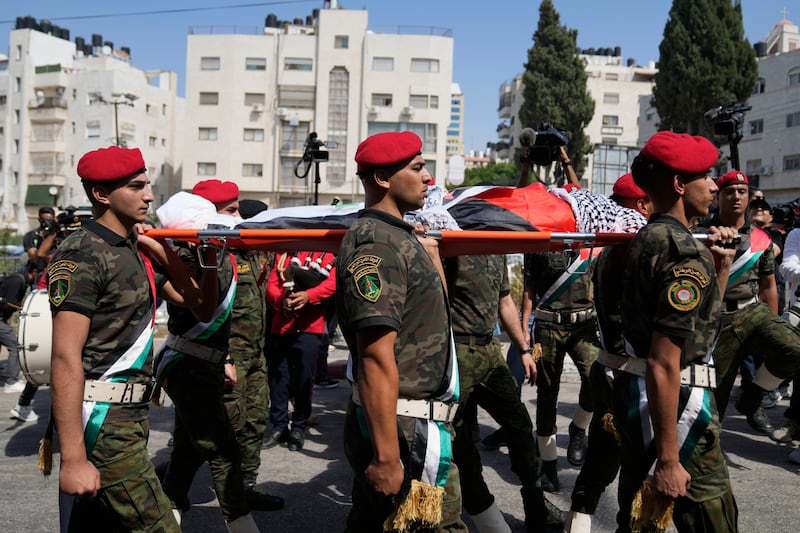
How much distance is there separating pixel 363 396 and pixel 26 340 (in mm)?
4844

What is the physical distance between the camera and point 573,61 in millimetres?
49156

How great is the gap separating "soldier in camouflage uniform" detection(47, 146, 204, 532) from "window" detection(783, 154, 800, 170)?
180 feet

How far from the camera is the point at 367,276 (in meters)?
2.97

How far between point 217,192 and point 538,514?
299 centimetres

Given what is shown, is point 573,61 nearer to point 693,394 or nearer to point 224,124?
point 224,124

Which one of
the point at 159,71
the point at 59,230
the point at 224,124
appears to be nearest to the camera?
the point at 59,230

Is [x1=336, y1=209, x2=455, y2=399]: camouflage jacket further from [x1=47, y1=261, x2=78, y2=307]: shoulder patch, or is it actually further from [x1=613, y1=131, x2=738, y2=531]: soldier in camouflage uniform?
[x1=47, y1=261, x2=78, y2=307]: shoulder patch

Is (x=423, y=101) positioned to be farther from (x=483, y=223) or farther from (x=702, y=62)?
(x=483, y=223)

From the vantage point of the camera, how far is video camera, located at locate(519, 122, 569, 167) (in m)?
6.38

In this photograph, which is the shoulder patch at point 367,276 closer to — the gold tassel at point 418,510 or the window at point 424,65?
the gold tassel at point 418,510

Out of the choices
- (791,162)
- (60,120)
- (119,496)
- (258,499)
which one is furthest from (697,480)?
(60,120)

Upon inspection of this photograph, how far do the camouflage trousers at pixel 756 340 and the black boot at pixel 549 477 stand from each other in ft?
4.24

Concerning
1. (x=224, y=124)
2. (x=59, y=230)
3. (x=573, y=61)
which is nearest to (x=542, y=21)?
(x=573, y=61)

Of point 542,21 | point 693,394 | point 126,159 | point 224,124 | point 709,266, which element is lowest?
point 693,394
